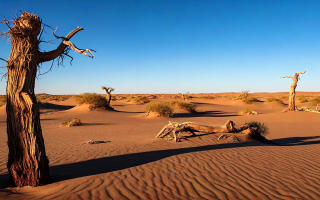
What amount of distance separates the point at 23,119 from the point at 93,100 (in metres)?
20.3

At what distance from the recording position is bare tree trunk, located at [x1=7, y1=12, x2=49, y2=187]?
422 cm

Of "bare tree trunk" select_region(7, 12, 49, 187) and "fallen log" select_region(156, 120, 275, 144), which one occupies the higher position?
"bare tree trunk" select_region(7, 12, 49, 187)

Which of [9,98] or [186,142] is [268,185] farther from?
[9,98]

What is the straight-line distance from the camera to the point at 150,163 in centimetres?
566

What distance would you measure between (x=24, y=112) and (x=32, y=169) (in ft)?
3.52

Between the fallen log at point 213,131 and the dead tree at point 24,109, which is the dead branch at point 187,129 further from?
the dead tree at point 24,109

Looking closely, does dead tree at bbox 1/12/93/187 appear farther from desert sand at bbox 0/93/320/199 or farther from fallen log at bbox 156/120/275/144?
fallen log at bbox 156/120/275/144

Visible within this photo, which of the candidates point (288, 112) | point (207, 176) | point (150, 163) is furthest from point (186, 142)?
point (288, 112)

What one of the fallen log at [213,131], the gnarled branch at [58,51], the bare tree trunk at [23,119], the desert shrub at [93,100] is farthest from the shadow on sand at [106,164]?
the desert shrub at [93,100]

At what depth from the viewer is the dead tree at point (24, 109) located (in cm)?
422

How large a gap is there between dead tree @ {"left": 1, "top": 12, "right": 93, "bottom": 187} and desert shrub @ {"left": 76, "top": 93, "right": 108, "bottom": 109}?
19463mm

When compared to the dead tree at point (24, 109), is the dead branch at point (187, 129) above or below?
below

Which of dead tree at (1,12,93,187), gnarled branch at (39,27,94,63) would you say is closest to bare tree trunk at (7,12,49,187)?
dead tree at (1,12,93,187)

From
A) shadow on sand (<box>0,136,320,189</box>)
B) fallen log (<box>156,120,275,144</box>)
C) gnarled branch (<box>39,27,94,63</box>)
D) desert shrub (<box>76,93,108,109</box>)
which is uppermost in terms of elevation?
gnarled branch (<box>39,27,94,63</box>)
